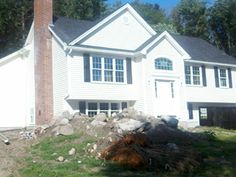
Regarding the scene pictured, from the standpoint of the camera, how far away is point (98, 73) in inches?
961

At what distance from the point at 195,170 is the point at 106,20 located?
15.4 meters

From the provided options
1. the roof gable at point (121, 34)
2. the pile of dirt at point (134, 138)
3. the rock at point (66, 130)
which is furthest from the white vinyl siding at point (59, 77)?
the rock at point (66, 130)

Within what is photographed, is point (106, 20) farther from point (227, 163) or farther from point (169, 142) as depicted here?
point (227, 163)

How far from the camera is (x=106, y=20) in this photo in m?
25.8

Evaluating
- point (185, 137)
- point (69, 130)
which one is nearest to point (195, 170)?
point (185, 137)

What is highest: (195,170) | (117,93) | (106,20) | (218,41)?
(218,41)

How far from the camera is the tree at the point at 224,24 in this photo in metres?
50.1

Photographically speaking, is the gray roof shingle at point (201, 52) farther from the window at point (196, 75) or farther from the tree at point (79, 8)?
the tree at point (79, 8)

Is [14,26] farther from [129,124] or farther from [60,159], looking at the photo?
[60,159]

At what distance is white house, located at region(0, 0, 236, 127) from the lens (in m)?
24.1

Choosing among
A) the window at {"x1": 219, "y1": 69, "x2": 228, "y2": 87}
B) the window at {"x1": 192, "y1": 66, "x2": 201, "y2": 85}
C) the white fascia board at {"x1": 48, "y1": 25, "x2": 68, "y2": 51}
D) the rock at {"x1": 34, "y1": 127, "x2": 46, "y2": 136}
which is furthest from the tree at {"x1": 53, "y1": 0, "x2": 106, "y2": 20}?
the rock at {"x1": 34, "y1": 127, "x2": 46, "y2": 136}

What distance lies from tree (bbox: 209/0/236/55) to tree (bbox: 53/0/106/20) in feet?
50.0

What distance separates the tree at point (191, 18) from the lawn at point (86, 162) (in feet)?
119

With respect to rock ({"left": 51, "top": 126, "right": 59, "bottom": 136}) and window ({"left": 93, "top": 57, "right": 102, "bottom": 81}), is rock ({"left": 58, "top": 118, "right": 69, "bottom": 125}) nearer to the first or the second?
rock ({"left": 51, "top": 126, "right": 59, "bottom": 136})
